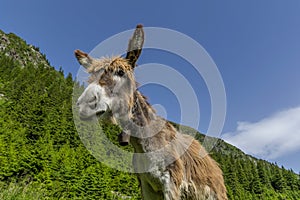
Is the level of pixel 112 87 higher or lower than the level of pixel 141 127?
higher

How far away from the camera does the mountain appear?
19578 mm

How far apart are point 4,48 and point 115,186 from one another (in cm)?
14869

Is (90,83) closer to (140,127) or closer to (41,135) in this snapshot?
(140,127)

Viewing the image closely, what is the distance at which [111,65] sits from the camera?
3.68m

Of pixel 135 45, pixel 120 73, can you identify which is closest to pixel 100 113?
pixel 120 73

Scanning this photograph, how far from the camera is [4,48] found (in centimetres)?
15150

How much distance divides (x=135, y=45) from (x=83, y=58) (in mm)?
1230

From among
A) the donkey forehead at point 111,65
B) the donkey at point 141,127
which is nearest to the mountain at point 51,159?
the donkey at point 141,127

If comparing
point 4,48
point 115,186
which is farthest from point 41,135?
point 4,48

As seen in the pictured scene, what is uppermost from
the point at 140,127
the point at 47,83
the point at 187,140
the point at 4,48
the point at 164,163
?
the point at 4,48

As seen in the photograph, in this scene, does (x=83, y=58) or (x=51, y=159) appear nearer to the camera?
(x=83, y=58)

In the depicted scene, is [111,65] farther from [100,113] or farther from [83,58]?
[83,58]

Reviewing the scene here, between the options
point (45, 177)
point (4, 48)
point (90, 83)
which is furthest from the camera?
point (4, 48)

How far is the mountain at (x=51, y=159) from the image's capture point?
19.6 meters
